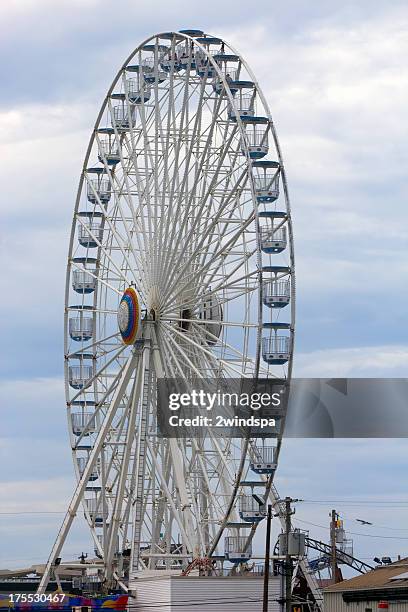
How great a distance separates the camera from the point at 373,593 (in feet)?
135

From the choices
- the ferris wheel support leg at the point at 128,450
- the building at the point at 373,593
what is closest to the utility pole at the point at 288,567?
the building at the point at 373,593

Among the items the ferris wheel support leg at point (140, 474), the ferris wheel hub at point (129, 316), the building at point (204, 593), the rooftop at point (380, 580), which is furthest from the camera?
the ferris wheel hub at point (129, 316)

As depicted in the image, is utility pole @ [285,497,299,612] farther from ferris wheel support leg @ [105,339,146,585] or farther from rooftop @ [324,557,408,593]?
ferris wheel support leg @ [105,339,146,585]

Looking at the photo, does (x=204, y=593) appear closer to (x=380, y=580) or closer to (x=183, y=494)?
(x=183, y=494)

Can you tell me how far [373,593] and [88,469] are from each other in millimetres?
15062

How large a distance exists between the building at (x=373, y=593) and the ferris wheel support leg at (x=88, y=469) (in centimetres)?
1129

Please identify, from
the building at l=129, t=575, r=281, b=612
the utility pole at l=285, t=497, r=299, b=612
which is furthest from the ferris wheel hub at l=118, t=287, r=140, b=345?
the utility pole at l=285, t=497, r=299, b=612

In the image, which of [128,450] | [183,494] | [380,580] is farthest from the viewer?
[128,450]

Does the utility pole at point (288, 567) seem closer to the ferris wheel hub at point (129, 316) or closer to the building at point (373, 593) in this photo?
the building at point (373, 593)

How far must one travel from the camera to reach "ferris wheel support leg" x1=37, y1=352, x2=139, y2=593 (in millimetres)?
52094

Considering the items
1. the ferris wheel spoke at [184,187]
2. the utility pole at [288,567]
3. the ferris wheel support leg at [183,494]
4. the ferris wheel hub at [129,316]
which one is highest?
the ferris wheel spoke at [184,187]

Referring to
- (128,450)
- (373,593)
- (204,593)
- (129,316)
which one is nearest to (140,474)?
(128,450)

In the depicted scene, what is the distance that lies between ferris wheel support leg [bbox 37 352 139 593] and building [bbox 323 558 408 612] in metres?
11.3

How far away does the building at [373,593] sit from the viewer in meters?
39.7
